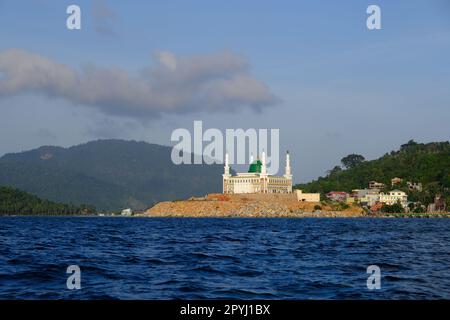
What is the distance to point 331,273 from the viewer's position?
28.5m

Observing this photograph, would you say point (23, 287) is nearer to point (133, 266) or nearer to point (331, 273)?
point (133, 266)

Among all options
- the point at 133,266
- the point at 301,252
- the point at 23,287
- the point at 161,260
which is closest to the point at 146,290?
the point at 23,287

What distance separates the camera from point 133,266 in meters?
30.5

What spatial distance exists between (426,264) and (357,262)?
320 centimetres

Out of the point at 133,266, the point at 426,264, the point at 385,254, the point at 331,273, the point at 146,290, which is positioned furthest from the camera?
the point at 385,254

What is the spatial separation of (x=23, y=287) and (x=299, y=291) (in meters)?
9.67

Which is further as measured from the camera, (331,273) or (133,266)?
(133,266)
